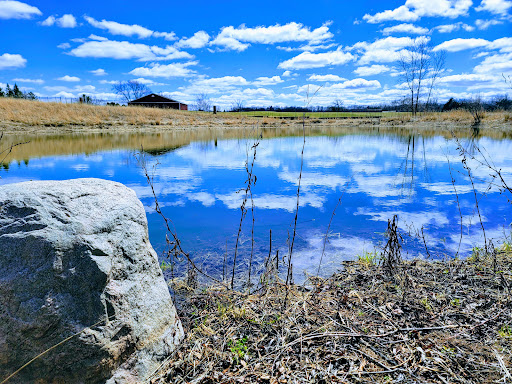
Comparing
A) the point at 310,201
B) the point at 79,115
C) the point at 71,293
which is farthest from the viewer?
the point at 79,115

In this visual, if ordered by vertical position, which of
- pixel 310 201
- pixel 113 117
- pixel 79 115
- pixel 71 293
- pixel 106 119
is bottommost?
pixel 310 201

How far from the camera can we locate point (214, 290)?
3756 millimetres

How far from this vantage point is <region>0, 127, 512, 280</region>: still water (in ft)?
17.4

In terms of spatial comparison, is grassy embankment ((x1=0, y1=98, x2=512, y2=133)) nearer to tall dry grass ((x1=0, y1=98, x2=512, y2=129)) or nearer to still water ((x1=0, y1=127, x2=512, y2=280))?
tall dry grass ((x1=0, y1=98, x2=512, y2=129))

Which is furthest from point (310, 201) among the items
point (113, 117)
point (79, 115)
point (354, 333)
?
point (113, 117)

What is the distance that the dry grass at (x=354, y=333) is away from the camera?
2.43 m

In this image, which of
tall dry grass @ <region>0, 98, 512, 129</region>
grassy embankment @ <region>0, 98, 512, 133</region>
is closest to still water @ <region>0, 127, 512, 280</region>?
tall dry grass @ <region>0, 98, 512, 129</region>

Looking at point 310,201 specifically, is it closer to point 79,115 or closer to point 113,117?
point 79,115

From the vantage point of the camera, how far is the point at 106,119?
3519 cm

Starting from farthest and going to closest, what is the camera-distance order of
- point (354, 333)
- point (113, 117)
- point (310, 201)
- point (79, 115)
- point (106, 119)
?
Result: point (113, 117) → point (106, 119) → point (79, 115) → point (310, 201) → point (354, 333)

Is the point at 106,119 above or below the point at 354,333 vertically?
above

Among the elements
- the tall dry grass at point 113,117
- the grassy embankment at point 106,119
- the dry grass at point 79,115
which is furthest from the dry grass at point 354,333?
the grassy embankment at point 106,119

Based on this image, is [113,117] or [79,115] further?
[113,117]

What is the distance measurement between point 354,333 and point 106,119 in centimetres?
3704
